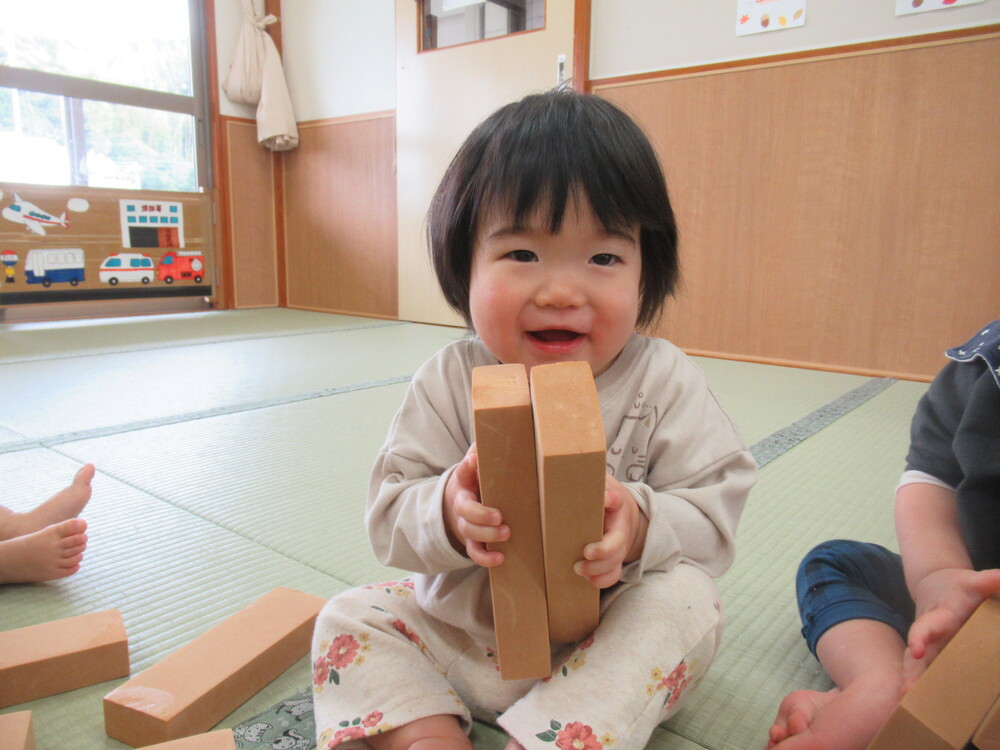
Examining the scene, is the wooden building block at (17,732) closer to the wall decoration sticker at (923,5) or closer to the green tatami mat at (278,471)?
the green tatami mat at (278,471)

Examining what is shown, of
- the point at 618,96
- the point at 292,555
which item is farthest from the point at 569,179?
the point at 618,96

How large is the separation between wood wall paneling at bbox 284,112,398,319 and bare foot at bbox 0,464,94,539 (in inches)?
97.3

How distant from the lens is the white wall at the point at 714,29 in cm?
190

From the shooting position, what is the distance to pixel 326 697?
1.69ft

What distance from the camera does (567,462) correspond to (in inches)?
13.9

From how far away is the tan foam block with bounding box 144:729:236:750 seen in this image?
46 cm

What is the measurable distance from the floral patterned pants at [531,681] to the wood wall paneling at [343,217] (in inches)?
110

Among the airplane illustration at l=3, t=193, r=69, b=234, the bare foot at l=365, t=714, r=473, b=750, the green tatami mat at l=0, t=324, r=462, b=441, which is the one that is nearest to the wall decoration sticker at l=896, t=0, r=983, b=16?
the green tatami mat at l=0, t=324, r=462, b=441

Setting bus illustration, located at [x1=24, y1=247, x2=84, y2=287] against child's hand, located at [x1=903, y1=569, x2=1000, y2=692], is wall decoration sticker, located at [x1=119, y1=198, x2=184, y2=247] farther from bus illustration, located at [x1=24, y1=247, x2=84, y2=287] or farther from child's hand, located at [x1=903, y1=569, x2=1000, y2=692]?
child's hand, located at [x1=903, y1=569, x2=1000, y2=692]

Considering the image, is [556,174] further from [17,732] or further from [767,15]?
[767,15]

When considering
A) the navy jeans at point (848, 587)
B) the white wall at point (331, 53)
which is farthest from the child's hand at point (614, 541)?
the white wall at point (331, 53)

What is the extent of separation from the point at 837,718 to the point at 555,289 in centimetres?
35

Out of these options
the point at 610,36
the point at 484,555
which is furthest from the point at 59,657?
the point at 610,36

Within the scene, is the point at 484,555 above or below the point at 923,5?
below
